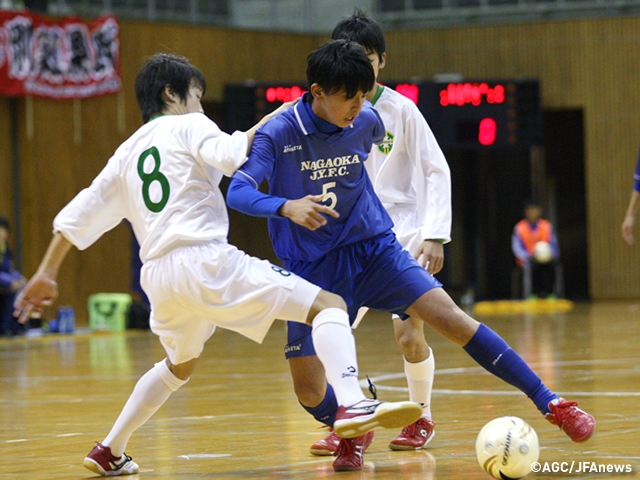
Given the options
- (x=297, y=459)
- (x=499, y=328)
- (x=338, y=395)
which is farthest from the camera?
(x=499, y=328)

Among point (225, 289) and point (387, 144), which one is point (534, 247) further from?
point (225, 289)

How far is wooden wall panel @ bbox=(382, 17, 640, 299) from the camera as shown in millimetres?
17594

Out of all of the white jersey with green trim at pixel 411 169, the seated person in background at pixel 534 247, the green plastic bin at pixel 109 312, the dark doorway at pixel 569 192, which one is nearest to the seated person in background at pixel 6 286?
the green plastic bin at pixel 109 312

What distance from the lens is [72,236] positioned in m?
3.81

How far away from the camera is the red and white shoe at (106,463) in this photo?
12.6ft

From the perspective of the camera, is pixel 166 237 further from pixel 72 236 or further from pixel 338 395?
pixel 338 395

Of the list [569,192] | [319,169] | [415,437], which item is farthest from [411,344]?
[569,192]

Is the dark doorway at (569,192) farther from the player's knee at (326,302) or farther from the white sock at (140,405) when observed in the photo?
the player's knee at (326,302)

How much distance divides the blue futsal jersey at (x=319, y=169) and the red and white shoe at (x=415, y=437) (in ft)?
2.97

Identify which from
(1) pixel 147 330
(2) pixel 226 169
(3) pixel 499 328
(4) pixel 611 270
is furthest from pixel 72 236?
(4) pixel 611 270

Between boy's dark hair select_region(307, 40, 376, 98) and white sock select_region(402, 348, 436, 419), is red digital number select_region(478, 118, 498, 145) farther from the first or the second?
boy's dark hair select_region(307, 40, 376, 98)

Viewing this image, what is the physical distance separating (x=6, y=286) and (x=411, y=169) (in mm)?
9614

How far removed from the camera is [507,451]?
3.39 meters

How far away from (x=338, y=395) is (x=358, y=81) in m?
1.07
